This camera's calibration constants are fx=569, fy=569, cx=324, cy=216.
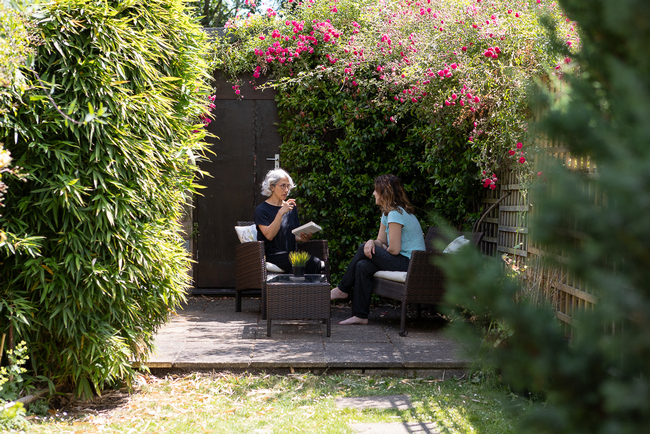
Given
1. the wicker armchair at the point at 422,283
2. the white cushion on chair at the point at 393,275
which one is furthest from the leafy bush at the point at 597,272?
the white cushion on chair at the point at 393,275

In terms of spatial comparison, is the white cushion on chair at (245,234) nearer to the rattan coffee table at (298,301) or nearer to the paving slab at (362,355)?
the rattan coffee table at (298,301)

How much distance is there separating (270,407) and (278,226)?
2.42m

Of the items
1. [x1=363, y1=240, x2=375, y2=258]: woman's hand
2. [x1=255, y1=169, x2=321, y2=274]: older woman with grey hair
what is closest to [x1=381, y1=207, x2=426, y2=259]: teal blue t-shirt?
[x1=363, y1=240, x2=375, y2=258]: woman's hand

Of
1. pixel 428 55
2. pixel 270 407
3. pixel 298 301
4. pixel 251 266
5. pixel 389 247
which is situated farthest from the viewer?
pixel 251 266

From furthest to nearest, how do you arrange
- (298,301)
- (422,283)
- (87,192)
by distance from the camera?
(422,283), (298,301), (87,192)

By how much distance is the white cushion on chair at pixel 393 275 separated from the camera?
4.82m

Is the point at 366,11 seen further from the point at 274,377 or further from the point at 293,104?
the point at 274,377

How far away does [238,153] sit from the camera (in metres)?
6.70

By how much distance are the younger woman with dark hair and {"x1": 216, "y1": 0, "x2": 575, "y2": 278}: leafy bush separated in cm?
71

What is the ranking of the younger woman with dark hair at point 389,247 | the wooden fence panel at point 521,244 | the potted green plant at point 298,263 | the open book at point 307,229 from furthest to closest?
the open book at point 307,229 → the younger woman with dark hair at point 389,247 → the potted green plant at point 298,263 → the wooden fence panel at point 521,244

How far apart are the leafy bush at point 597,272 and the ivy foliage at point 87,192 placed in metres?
2.58

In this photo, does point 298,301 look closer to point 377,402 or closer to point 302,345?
point 302,345

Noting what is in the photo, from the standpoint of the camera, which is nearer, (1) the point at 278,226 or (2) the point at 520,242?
(2) the point at 520,242

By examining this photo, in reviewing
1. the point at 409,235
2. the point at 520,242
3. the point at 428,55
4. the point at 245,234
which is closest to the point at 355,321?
the point at 409,235
